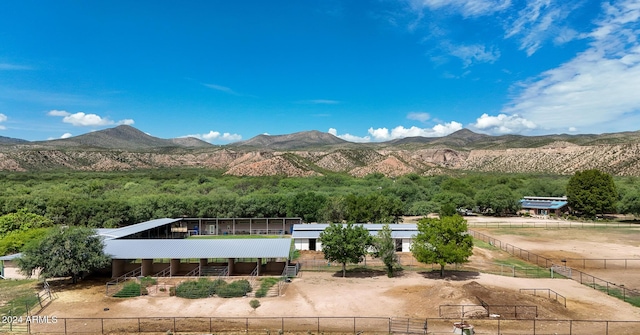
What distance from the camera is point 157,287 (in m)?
33.4

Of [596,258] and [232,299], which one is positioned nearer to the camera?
[232,299]

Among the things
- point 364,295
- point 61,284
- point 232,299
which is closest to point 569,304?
point 364,295

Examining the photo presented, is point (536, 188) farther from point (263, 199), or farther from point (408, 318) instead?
point (408, 318)

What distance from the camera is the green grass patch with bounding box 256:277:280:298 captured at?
103 feet

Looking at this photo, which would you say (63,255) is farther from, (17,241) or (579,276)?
(579,276)

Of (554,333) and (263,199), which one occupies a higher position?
(263,199)

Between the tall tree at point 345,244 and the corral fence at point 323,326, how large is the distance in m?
11.0

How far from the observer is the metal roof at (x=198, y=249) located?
3619 centimetres

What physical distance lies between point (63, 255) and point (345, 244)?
2408 centimetres

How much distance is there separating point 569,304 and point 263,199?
49.1m

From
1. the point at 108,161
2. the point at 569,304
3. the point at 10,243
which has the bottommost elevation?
the point at 569,304

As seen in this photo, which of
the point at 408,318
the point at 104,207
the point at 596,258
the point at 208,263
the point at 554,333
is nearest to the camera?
the point at 554,333

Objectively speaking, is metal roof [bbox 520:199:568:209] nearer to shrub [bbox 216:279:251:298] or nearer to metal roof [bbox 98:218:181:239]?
metal roof [bbox 98:218:181:239]

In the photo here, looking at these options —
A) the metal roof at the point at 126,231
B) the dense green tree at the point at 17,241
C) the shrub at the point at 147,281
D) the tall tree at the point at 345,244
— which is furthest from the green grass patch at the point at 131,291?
the dense green tree at the point at 17,241
